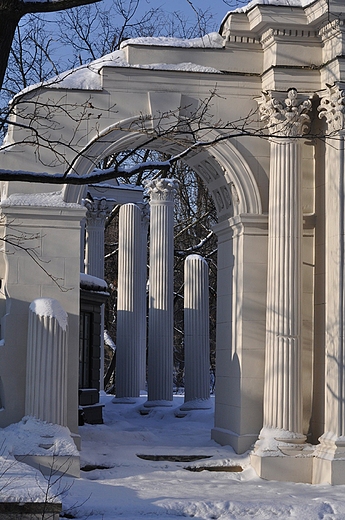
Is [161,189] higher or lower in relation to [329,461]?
higher

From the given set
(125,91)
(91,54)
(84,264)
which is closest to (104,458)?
(125,91)

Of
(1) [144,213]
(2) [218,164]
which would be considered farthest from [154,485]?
(1) [144,213]

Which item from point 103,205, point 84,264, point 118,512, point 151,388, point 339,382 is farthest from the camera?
point 84,264

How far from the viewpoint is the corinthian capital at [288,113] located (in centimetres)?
1773

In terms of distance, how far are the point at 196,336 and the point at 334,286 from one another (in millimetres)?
10235

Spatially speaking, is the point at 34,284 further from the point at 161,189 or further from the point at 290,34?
the point at 161,189

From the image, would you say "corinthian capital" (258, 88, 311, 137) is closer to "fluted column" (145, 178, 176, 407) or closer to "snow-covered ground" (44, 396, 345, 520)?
"snow-covered ground" (44, 396, 345, 520)

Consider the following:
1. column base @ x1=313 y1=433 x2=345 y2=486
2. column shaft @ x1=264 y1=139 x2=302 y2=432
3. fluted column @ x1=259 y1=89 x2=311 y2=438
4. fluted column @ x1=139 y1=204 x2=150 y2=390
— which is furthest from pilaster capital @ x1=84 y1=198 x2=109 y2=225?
column base @ x1=313 y1=433 x2=345 y2=486

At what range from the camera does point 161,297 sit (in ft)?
89.6

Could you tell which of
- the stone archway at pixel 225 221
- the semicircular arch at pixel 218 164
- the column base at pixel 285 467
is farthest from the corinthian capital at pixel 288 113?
the column base at pixel 285 467

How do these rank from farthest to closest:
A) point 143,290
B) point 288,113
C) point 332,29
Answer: point 143,290
point 288,113
point 332,29

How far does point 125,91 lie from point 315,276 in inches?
216

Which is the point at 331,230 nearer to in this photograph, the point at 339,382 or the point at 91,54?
the point at 339,382

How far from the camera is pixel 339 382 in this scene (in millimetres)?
17000
